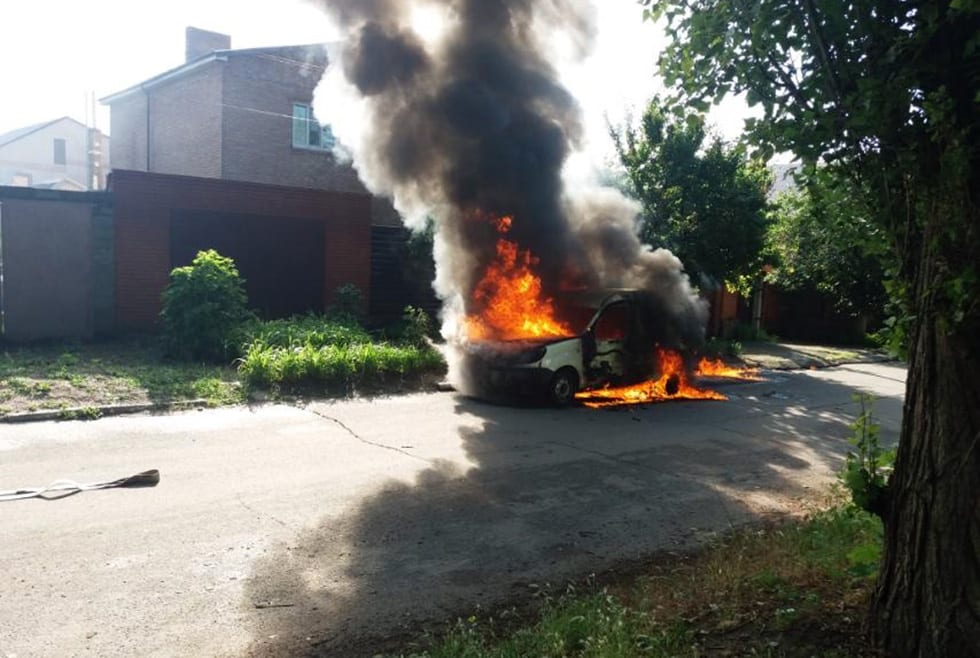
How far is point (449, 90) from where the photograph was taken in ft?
39.1

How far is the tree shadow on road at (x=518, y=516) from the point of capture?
401 cm

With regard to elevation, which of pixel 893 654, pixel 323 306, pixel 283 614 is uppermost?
pixel 323 306

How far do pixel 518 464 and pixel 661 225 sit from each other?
10.3 m

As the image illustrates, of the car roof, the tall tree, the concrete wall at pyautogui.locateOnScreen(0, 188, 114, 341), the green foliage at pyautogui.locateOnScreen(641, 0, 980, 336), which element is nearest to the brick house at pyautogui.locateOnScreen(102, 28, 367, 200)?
the concrete wall at pyautogui.locateOnScreen(0, 188, 114, 341)

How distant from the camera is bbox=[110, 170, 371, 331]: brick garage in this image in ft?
47.7

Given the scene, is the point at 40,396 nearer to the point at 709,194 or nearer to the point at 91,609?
the point at 91,609

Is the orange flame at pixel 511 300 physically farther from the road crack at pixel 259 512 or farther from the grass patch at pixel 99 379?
the road crack at pixel 259 512

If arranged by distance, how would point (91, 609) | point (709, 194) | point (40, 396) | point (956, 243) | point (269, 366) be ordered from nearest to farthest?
1. point (956, 243)
2. point (91, 609)
3. point (40, 396)
4. point (269, 366)
5. point (709, 194)

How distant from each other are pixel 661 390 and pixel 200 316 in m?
7.84

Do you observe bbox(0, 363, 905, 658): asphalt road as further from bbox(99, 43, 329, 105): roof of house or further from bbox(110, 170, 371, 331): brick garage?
bbox(99, 43, 329, 105): roof of house

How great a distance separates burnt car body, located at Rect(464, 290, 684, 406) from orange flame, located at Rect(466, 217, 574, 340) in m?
0.37

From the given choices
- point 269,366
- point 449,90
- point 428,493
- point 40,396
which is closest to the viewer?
point 428,493

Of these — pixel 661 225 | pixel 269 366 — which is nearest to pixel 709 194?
pixel 661 225

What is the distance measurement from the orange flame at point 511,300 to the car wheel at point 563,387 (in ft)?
2.83
